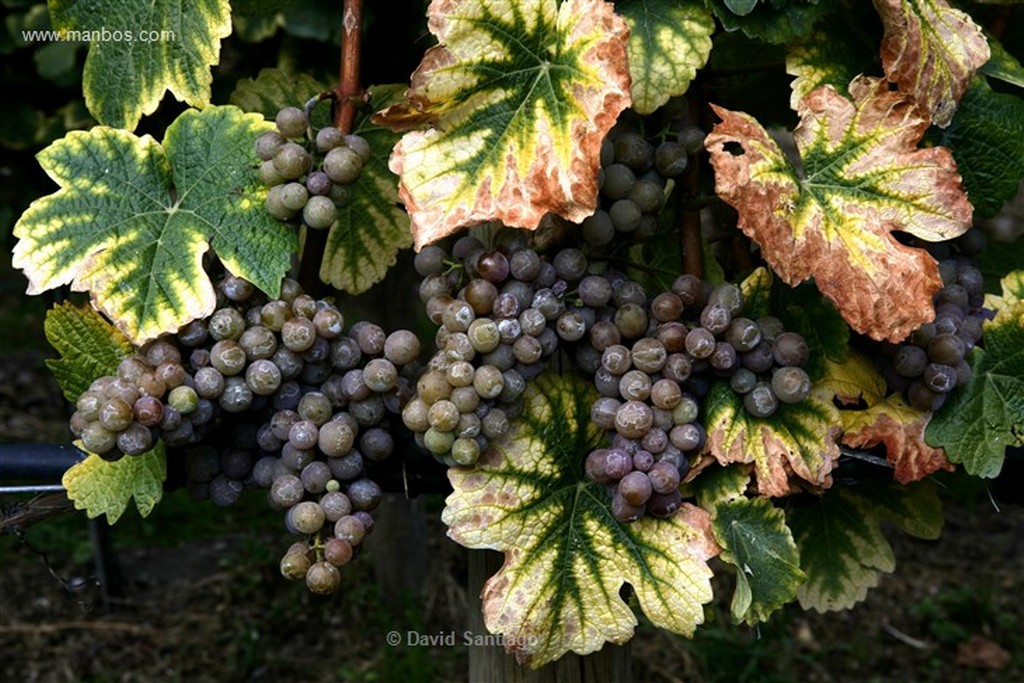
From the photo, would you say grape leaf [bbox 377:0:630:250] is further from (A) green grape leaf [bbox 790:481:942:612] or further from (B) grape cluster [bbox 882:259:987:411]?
(A) green grape leaf [bbox 790:481:942:612]

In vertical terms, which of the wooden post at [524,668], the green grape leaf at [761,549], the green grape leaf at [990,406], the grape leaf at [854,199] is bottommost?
the wooden post at [524,668]

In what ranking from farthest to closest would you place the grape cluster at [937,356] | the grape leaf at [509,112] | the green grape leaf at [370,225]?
the green grape leaf at [370,225] → the grape cluster at [937,356] → the grape leaf at [509,112]

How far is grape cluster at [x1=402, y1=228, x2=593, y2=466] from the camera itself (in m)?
0.78

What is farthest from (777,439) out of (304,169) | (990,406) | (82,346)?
(82,346)

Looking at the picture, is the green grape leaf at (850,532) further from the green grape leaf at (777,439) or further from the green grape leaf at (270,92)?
the green grape leaf at (270,92)

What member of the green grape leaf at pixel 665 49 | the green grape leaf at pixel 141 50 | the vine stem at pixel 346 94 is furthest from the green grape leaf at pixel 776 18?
the green grape leaf at pixel 141 50

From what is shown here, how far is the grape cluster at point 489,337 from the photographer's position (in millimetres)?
779

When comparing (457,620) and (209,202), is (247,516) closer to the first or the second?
(457,620)

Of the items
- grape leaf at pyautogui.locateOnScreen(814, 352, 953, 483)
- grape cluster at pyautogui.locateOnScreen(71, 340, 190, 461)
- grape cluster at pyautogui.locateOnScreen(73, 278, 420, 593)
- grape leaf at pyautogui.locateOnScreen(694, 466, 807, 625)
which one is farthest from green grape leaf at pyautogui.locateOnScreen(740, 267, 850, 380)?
grape cluster at pyautogui.locateOnScreen(71, 340, 190, 461)

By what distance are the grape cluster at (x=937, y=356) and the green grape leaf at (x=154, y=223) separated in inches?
18.1

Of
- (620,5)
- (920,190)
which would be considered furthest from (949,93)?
A: (620,5)

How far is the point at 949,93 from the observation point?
0.84m

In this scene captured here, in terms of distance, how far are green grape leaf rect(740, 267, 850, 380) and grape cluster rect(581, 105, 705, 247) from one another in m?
0.09

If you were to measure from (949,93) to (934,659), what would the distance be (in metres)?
1.70
